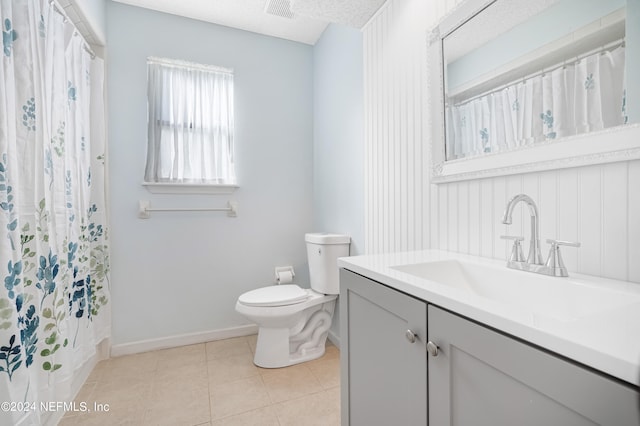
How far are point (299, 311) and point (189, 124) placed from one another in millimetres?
1595

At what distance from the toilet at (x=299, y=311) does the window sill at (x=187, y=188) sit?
80cm

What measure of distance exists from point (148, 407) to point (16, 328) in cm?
85

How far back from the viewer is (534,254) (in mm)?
866

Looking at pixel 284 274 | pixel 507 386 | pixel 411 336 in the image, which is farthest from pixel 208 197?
pixel 507 386

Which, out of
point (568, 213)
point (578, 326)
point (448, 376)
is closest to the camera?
point (578, 326)

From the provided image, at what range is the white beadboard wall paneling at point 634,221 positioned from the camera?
72 cm

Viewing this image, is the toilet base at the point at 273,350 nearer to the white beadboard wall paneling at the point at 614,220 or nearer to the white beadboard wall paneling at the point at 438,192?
the white beadboard wall paneling at the point at 438,192

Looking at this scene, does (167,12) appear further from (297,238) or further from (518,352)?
(518,352)

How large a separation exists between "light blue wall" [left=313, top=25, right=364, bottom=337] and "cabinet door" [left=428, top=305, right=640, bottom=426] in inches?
49.6

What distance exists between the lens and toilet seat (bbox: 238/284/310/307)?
1836mm

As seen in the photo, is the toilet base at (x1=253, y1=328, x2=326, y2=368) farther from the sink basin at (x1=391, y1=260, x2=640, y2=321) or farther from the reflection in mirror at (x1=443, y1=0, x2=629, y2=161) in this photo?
the reflection in mirror at (x1=443, y1=0, x2=629, y2=161)

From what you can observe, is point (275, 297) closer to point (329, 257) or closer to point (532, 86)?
point (329, 257)

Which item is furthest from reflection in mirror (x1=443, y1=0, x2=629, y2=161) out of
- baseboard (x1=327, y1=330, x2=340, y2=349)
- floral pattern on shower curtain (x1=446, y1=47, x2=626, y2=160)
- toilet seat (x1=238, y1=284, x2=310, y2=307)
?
baseboard (x1=327, y1=330, x2=340, y2=349)

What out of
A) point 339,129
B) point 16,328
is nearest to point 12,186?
point 16,328
